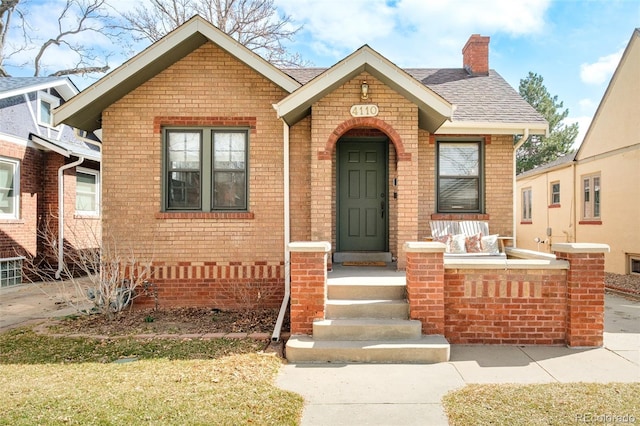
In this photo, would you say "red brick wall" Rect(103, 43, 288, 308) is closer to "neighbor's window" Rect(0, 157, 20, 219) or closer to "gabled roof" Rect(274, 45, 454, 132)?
"gabled roof" Rect(274, 45, 454, 132)

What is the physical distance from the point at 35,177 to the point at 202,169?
24.1ft

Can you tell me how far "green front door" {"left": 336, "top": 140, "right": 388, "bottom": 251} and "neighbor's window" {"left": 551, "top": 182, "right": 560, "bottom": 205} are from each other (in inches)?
467

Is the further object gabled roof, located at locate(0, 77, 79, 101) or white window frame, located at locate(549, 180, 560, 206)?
white window frame, located at locate(549, 180, 560, 206)

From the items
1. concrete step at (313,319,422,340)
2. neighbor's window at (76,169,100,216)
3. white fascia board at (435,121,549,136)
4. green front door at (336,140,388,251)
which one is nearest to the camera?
concrete step at (313,319,422,340)

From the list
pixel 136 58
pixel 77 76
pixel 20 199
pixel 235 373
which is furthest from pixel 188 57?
pixel 77 76

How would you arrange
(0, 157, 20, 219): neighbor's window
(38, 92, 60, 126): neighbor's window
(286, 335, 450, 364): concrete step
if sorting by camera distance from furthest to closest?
(38, 92, 60, 126): neighbor's window < (0, 157, 20, 219): neighbor's window < (286, 335, 450, 364): concrete step

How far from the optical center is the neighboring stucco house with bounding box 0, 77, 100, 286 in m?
10.8

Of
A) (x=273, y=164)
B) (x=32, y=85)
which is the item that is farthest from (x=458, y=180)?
(x=32, y=85)

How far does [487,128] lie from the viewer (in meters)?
7.97

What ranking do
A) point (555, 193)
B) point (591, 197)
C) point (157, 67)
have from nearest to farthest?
1. point (157, 67)
2. point (591, 197)
3. point (555, 193)

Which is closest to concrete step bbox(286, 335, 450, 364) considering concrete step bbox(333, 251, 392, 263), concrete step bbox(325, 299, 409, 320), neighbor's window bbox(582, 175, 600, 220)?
concrete step bbox(325, 299, 409, 320)

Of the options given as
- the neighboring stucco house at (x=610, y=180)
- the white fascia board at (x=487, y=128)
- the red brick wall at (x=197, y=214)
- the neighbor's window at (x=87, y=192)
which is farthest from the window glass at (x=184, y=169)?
the neighboring stucco house at (x=610, y=180)

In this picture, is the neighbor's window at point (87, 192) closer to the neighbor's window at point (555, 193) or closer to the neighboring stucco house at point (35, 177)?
the neighboring stucco house at point (35, 177)

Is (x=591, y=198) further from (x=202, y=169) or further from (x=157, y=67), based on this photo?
(x=157, y=67)
